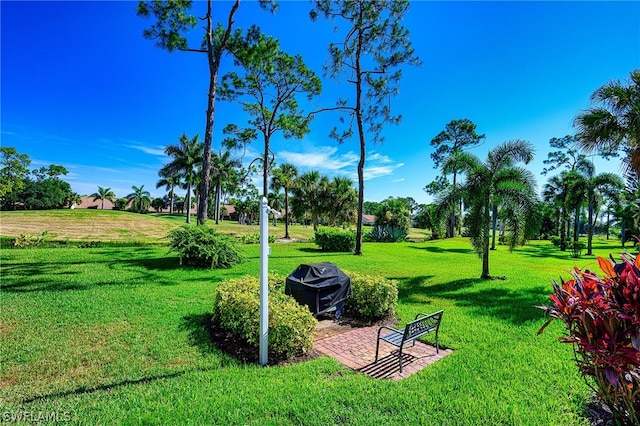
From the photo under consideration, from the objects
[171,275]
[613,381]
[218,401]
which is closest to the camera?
[613,381]

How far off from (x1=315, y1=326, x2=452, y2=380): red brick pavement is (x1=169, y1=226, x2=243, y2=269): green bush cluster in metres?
7.62

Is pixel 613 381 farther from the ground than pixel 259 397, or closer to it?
farther from the ground

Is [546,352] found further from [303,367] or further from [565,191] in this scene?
[565,191]

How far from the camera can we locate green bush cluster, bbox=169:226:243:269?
11562mm

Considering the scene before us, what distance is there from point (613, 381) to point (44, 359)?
21.5ft

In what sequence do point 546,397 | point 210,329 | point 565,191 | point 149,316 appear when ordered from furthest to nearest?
point 565,191 < point 149,316 < point 210,329 < point 546,397

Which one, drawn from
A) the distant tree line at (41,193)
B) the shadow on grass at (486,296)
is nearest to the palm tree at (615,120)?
the shadow on grass at (486,296)

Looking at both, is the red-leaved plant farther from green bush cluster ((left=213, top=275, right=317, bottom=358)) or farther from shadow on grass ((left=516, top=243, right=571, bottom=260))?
shadow on grass ((left=516, top=243, right=571, bottom=260))

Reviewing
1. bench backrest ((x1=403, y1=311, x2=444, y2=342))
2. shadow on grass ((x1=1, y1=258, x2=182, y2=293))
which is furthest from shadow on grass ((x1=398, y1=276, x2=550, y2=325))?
shadow on grass ((x1=1, y1=258, x2=182, y2=293))

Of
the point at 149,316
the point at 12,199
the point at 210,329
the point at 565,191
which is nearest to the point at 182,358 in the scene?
the point at 210,329

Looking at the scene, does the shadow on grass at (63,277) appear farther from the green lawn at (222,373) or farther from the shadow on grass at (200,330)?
the shadow on grass at (200,330)

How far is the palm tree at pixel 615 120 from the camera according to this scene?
8.31 m

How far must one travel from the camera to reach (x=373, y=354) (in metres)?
4.91

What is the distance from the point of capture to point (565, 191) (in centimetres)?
2797
